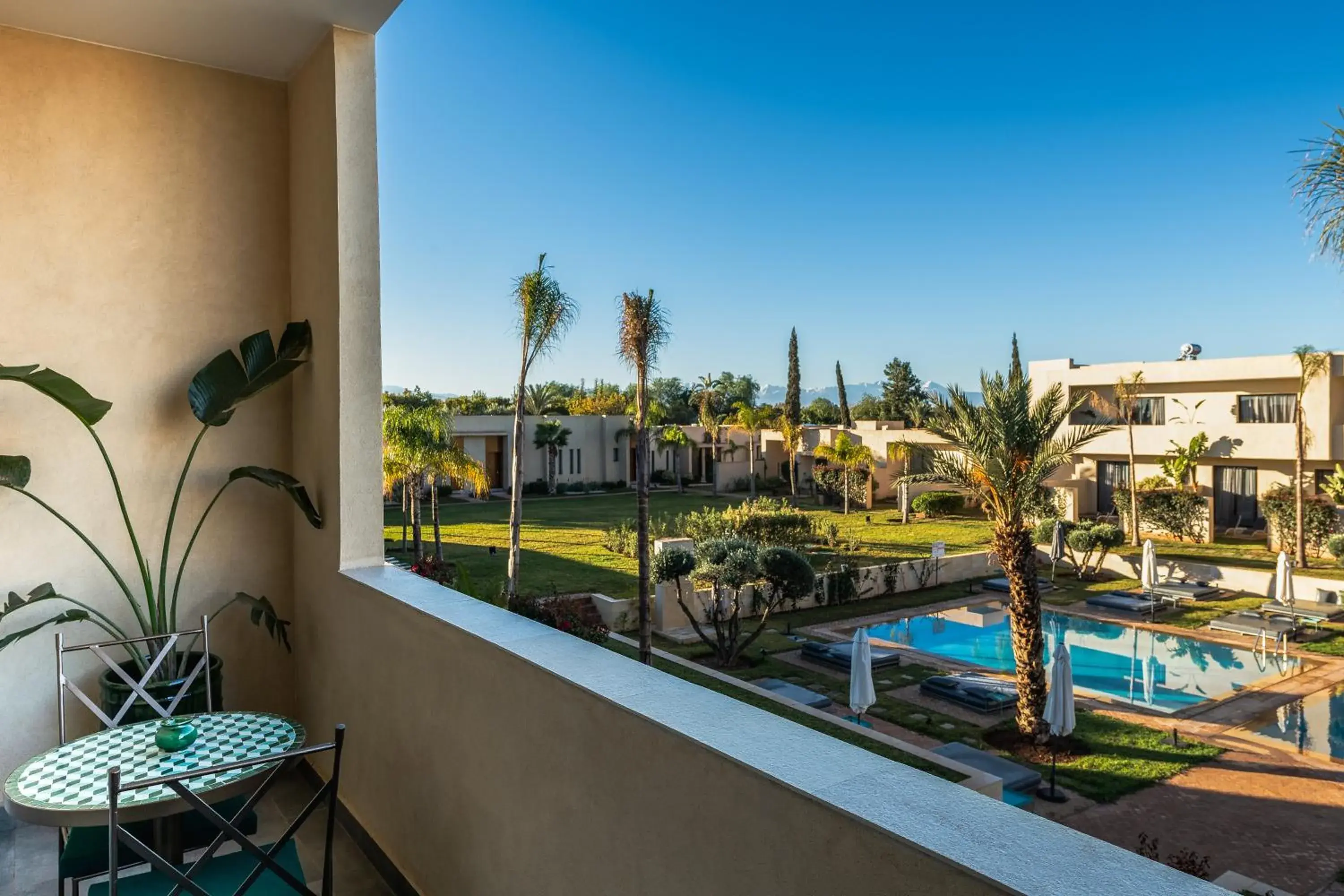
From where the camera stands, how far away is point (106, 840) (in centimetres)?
275

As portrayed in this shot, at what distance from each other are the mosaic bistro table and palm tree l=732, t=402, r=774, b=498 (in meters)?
31.9

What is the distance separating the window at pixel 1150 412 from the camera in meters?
26.8

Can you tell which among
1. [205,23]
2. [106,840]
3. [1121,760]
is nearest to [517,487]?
[1121,760]

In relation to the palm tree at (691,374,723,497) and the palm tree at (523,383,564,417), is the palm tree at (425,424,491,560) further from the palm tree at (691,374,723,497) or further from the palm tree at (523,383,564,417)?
the palm tree at (691,374,723,497)

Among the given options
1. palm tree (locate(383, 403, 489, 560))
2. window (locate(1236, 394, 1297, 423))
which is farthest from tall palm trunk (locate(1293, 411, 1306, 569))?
palm tree (locate(383, 403, 489, 560))

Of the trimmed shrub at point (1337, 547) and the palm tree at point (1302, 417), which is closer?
the trimmed shrub at point (1337, 547)

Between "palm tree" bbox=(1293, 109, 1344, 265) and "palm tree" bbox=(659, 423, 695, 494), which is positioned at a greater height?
"palm tree" bbox=(1293, 109, 1344, 265)

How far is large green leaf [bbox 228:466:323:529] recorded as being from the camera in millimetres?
3645

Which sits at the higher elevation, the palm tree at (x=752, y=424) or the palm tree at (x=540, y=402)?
the palm tree at (x=540, y=402)

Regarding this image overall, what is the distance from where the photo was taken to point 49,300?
3.64 meters

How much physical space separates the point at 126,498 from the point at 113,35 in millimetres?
2190

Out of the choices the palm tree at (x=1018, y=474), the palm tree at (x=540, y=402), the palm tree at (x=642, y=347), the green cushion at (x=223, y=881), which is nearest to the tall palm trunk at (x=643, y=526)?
the palm tree at (x=642, y=347)

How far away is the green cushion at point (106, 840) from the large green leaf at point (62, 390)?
165cm

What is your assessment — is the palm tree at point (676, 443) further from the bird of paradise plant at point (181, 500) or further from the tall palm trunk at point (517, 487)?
the bird of paradise plant at point (181, 500)
